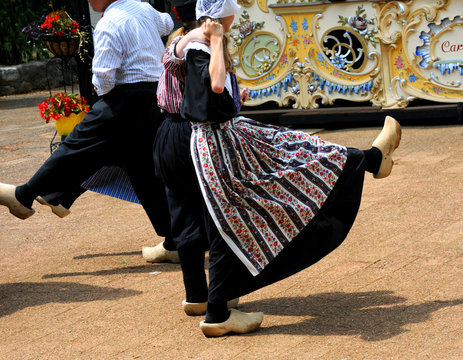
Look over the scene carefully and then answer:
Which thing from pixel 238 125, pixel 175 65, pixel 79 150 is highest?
pixel 175 65

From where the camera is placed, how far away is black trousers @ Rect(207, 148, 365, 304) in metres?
4.07

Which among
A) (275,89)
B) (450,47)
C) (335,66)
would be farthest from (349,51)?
(450,47)

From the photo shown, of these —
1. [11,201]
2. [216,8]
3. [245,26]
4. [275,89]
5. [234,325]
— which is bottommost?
[275,89]

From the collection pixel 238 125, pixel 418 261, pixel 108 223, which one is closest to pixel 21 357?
pixel 238 125

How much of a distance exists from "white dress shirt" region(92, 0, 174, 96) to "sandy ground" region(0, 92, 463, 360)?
4.05 feet

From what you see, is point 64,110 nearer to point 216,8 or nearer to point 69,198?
point 69,198

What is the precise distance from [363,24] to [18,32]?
36.8ft

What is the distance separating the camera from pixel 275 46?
9.84 metres

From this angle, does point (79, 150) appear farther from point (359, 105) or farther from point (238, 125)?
point (359, 105)

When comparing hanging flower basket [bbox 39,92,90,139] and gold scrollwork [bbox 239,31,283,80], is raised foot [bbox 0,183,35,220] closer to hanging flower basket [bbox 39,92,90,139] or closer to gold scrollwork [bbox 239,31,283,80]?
hanging flower basket [bbox 39,92,90,139]

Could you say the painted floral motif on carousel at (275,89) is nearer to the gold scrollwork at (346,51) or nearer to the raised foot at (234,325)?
the gold scrollwork at (346,51)

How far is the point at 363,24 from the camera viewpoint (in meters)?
9.32

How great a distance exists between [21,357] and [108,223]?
2.75m

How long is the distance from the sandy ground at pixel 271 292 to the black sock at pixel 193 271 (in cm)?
14
